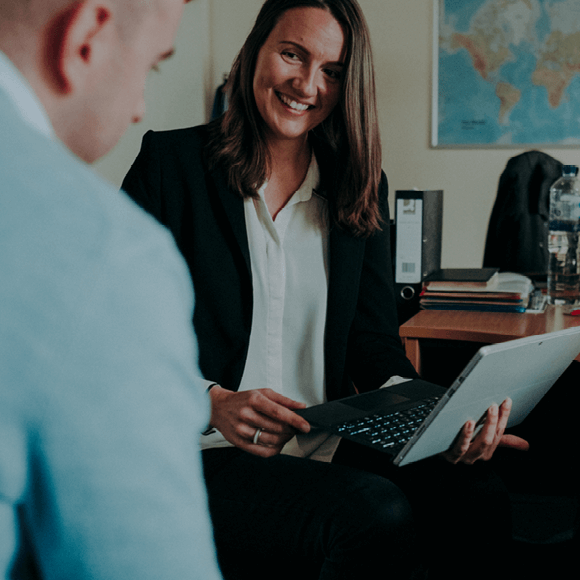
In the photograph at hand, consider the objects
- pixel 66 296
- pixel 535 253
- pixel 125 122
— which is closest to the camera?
pixel 66 296

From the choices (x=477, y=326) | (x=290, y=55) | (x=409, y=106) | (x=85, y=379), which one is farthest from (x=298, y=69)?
(x=409, y=106)

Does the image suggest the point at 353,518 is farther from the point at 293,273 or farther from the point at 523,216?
the point at 523,216

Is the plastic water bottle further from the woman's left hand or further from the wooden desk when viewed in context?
the woman's left hand

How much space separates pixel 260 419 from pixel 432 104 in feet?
9.53

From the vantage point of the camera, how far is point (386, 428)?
1.01m

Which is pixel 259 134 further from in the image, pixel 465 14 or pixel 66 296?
pixel 465 14

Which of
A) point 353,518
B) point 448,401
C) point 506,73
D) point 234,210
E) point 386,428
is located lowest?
point 353,518

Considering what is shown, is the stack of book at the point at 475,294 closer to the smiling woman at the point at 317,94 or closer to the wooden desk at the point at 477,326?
the wooden desk at the point at 477,326

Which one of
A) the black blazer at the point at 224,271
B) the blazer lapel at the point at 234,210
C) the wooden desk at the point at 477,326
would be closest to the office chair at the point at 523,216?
the wooden desk at the point at 477,326

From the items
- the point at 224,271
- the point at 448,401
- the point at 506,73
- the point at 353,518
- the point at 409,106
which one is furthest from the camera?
the point at 409,106

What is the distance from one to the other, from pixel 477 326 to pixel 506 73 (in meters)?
2.40

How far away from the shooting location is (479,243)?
141 inches

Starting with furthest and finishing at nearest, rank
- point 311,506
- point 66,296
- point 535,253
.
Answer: point 535,253 → point 311,506 → point 66,296

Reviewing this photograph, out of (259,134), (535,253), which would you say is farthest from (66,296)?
(535,253)
